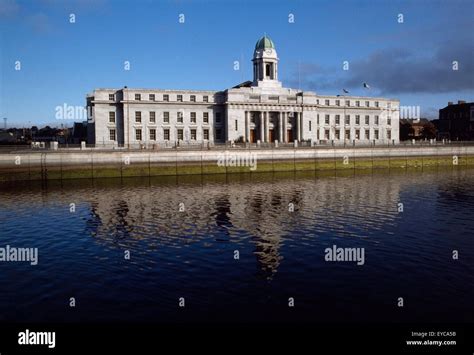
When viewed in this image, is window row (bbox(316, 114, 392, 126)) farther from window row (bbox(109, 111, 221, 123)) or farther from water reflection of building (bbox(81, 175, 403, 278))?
water reflection of building (bbox(81, 175, 403, 278))

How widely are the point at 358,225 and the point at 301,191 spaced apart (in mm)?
17074

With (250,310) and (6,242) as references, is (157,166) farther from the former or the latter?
(250,310)

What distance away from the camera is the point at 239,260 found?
1992cm

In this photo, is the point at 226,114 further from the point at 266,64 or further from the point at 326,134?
the point at 326,134

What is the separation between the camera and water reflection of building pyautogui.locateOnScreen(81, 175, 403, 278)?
24625 millimetres

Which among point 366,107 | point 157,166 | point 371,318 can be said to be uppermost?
point 366,107

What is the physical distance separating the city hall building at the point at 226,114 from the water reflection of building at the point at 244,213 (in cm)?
3529

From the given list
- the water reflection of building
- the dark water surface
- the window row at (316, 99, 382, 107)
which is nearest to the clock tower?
the window row at (316, 99, 382, 107)

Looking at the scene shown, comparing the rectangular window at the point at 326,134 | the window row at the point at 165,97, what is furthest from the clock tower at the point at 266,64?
the rectangular window at the point at 326,134

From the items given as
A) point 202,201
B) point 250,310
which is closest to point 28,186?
point 202,201

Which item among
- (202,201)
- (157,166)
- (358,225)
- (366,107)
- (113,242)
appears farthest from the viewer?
(366,107)

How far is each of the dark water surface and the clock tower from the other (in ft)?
197

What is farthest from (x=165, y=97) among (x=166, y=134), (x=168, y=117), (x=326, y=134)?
(x=326, y=134)

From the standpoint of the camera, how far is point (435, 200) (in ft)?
124
